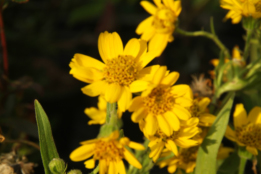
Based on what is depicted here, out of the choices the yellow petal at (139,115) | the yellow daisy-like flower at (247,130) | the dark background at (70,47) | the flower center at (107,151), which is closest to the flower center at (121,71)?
the yellow petal at (139,115)

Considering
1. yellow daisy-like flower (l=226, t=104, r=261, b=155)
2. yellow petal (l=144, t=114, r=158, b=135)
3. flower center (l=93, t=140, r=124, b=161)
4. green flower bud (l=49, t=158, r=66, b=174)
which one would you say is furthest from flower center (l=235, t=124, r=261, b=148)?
green flower bud (l=49, t=158, r=66, b=174)

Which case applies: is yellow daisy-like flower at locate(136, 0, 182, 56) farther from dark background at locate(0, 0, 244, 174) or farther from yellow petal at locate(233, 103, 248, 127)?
dark background at locate(0, 0, 244, 174)

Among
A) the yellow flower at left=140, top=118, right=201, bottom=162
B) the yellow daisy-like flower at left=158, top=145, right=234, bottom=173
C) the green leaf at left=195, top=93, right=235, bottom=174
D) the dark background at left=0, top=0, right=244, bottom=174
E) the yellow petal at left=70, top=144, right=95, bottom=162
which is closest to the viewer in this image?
the yellow petal at left=70, top=144, right=95, bottom=162

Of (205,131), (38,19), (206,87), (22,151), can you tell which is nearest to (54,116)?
(22,151)

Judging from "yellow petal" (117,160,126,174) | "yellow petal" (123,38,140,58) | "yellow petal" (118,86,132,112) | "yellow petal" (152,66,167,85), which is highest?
"yellow petal" (123,38,140,58)

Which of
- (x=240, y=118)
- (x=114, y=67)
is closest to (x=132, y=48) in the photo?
(x=114, y=67)

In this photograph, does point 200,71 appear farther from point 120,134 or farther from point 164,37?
point 120,134

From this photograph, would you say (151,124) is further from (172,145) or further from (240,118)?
(240,118)
